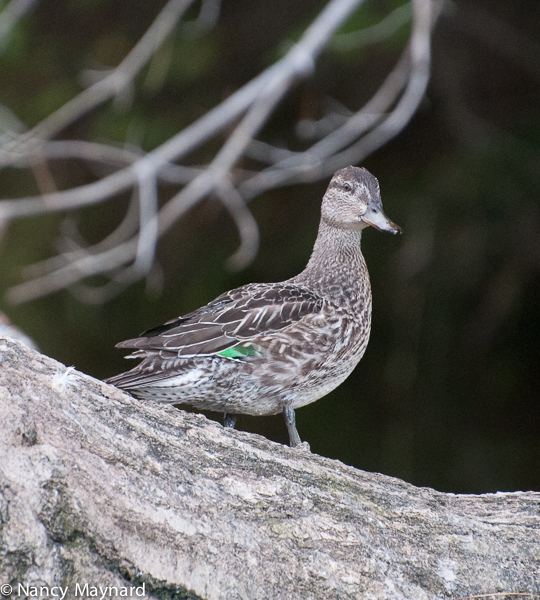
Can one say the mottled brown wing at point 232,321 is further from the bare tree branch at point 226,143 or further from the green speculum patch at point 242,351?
the bare tree branch at point 226,143

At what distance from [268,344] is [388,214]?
225 centimetres

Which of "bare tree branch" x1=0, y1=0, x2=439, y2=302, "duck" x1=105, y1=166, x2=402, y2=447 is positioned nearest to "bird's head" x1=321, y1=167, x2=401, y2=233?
"duck" x1=105, y1=166, x2=402, y2=447

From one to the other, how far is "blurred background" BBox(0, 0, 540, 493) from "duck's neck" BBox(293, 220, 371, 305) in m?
1.38

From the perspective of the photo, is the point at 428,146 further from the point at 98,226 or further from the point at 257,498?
the point at 257,498

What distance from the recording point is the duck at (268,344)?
12.1 feet

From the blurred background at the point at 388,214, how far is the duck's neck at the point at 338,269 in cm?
138

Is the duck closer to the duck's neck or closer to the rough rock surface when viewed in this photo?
the duck's neck

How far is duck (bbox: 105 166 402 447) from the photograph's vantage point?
3.69 metres

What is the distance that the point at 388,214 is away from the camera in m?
5.78

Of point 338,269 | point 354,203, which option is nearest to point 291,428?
point 338,269

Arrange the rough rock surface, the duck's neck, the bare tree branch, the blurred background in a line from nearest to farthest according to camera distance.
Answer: the rough rock surface < the duck's neck < the bare tree branch < the blurred background

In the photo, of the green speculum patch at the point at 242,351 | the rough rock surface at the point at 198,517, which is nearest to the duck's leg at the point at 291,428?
the green speculum patch at the point at 242,351

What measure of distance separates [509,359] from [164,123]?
3.17 m

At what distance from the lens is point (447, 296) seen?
6.05 metres
